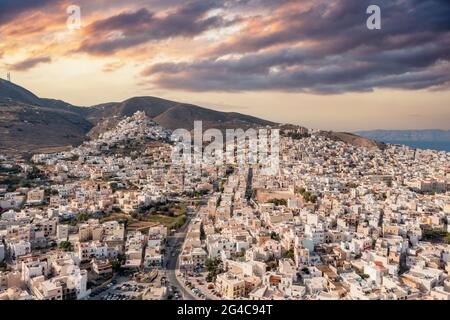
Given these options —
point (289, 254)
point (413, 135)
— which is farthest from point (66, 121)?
point (413, 135)

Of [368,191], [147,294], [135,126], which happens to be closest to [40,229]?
[147,294]

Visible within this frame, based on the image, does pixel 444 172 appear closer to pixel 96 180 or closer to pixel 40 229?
pixel 96 180

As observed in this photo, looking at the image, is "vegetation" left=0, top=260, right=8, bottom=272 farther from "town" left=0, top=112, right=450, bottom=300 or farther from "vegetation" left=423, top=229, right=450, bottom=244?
"vegetation" left=423, top=229, right=450, bottom=244

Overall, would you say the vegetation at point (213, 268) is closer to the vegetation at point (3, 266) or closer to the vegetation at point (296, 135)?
the vegetation at point (3, 266)

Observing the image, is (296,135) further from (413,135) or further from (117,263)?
(413,135)

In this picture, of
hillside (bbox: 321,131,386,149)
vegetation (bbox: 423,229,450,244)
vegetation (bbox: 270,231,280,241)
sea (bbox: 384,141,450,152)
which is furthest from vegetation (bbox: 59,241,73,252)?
sea (bbox: 384,141,450,152)

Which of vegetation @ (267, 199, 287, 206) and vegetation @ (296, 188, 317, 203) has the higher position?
vegetation @ (296, 188, 317, 203)

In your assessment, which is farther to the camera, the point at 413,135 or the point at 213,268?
the point at 413,135

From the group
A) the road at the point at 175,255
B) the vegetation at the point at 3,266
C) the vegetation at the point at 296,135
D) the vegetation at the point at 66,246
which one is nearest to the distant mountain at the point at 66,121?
the vegetation at the point at 296,135
